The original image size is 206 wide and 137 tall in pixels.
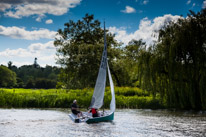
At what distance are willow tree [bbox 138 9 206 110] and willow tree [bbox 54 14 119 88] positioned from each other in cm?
1481

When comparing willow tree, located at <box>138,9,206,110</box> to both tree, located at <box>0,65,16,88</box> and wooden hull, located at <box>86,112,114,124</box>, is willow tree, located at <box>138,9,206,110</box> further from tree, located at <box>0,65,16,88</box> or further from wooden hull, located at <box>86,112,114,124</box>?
tree, located at <box>0,65,16,88</box>

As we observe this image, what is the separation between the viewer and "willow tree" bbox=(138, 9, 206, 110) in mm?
24141

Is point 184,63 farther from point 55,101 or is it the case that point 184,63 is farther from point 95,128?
point 55,101

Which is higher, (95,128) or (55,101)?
(55,101)

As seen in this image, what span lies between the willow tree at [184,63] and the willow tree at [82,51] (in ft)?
48.6

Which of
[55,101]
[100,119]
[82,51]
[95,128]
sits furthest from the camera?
[82,51]

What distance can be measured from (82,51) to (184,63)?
1795 centimetres

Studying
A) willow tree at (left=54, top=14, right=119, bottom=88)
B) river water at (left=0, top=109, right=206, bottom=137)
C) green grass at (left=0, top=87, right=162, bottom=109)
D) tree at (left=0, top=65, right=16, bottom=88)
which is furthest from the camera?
tree at (left=0, top=65, right=16, bottom=88)

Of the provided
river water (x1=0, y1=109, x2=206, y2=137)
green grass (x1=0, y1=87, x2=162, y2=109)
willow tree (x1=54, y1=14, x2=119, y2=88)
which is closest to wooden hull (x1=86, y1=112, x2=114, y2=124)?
river water (x1=0, y1=109, x2=206, y2=137)

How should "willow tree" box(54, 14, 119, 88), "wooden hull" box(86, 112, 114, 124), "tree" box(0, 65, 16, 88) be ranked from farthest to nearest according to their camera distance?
"tree" box(0, 65, 16, 88), "willow tree" box(54, 14, 119, 88), "wooden hull" box(86, 112, 114, 124)

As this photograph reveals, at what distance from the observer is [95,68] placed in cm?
4050

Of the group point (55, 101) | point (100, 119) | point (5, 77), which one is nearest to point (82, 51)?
point (55, 101)

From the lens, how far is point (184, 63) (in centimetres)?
2492

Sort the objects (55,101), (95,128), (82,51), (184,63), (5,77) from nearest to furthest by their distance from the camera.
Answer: (95,128) → (184,63) → (55,101) → (82,51) → (5,77)
